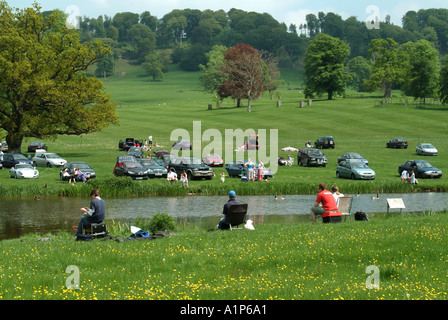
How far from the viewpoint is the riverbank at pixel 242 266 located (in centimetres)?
1113

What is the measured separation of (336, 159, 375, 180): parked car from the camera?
4459cm

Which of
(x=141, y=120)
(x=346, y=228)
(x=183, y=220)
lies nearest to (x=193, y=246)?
(x=346, y=228)

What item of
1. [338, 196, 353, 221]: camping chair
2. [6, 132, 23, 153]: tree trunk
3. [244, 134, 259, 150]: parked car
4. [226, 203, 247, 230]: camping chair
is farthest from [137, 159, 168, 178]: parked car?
→ [226, 203, 247, 230]: camping chair

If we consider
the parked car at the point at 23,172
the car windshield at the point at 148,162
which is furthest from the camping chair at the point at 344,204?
the parked car at the point at 23,172

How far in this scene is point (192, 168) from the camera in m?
45.0

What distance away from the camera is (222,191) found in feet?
131

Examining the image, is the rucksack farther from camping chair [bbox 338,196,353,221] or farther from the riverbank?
the riverbank

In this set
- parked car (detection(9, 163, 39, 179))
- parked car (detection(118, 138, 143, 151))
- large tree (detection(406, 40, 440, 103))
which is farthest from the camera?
large tree (detection(406, 40, 440, 103))

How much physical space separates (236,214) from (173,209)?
13042mm

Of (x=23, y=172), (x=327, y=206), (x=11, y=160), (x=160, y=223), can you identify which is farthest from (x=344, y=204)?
(x=11, y=160)

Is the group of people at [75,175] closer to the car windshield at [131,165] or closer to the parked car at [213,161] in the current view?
the car windshield at [131,165]

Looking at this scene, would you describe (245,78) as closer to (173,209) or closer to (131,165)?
(131,165)

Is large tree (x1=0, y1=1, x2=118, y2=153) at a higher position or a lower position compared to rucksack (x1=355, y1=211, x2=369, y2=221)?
higher

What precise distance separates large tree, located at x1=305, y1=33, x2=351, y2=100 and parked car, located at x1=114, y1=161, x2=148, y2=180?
7926cm
